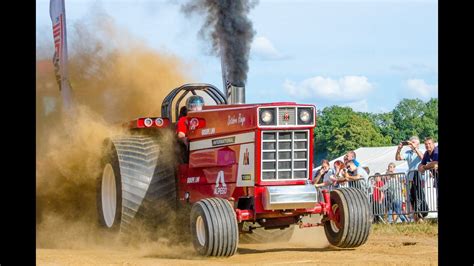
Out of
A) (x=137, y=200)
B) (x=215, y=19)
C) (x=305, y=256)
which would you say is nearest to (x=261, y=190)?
(x=305, y=256)

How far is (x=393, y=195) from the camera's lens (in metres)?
14.1

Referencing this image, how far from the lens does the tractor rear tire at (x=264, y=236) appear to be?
11.2 meters

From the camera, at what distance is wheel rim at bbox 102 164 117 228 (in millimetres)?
11141

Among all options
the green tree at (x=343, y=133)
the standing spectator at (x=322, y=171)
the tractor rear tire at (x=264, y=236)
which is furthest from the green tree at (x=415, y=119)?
the tractor rear tire at (x=264, y=236)

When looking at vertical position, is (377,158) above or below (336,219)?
above

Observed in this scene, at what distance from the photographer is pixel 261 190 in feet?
30.4

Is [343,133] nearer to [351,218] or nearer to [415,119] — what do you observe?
[415,119]

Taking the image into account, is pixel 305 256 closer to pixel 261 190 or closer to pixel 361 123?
pixel 261 190

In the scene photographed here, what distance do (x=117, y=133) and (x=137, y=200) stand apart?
Answer: 143 centimetres

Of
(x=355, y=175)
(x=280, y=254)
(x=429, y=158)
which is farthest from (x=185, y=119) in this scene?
(x=355, y=175)

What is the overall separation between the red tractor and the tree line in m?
32.7

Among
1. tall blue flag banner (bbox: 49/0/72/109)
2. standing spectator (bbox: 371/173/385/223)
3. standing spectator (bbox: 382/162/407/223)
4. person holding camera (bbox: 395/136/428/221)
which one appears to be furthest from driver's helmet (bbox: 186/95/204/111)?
standing spectator (bbox: 371/173/385/223)

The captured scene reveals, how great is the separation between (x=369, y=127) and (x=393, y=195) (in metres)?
34.9

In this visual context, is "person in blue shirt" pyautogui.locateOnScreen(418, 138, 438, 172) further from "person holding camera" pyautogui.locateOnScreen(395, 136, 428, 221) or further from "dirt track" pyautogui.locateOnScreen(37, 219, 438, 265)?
"dirt track" pyautogui.locateOnScreen(37, 219, 438, 265)
